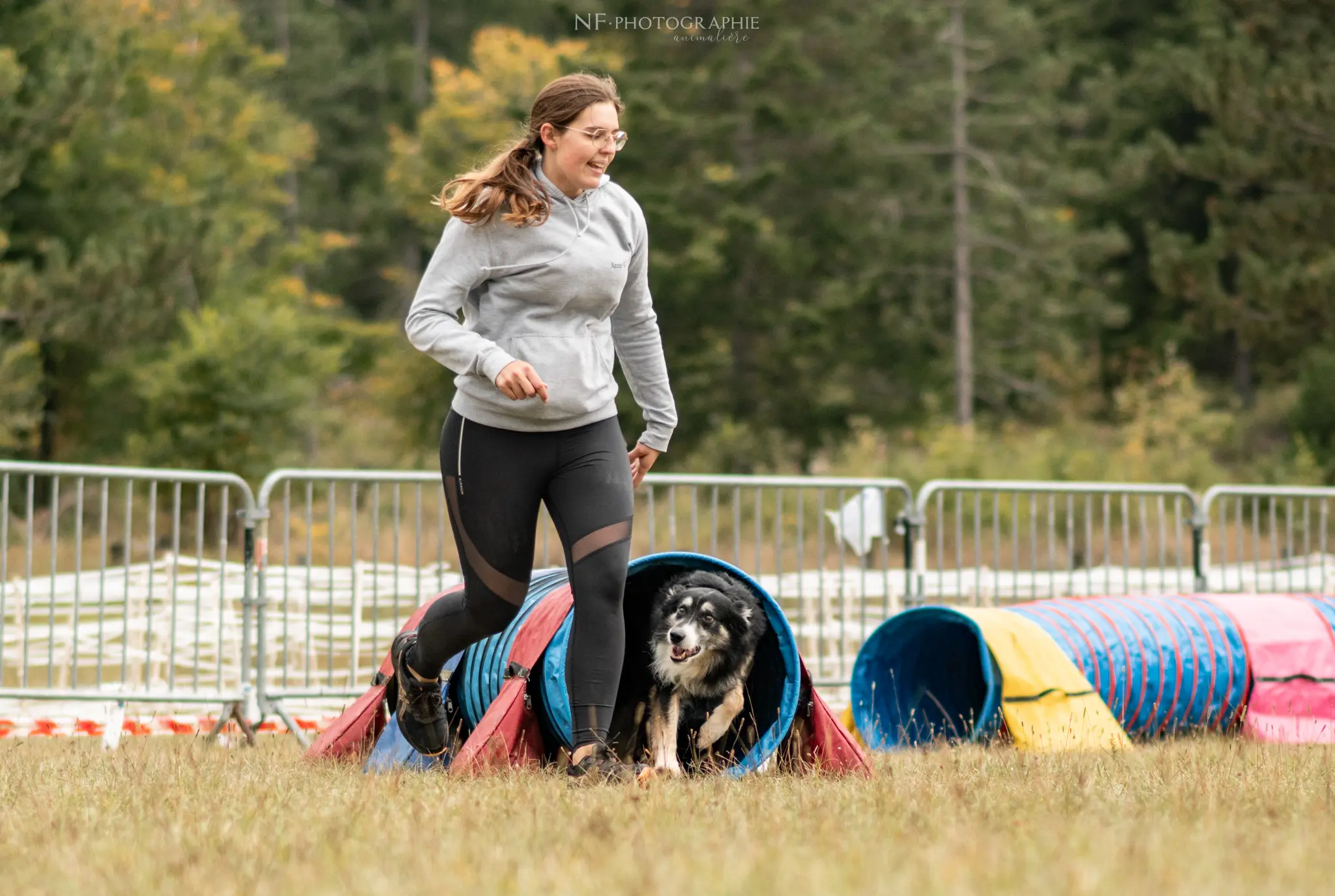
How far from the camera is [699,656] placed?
5.02 m

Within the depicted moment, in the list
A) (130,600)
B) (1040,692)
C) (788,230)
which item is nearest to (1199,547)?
(1040,692)

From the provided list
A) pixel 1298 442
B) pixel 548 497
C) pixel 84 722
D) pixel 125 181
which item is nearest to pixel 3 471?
pixel 84 722

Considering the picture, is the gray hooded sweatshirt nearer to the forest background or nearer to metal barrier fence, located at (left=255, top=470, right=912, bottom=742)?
metal barrier fence, located at (left=255, top=470, right=912, bottom=742)

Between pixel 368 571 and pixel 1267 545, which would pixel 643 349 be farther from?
pixel 1267 545

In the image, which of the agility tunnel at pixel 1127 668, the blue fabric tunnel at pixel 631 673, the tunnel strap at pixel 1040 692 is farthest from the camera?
the agility tunnel at pixel 1127 668

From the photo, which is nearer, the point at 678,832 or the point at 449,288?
the point at 678,832

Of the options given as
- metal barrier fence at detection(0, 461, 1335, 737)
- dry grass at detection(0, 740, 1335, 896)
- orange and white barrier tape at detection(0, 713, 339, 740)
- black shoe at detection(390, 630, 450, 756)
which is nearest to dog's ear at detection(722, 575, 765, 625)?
dry grass at detection(0, 740, 1335, 896)

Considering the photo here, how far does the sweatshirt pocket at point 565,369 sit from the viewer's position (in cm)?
412

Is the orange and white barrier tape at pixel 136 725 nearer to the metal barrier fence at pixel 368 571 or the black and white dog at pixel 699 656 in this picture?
the metal barrier fence at pixel 368 571

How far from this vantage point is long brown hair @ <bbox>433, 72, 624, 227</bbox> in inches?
163

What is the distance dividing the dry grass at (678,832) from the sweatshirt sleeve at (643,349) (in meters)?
1.14

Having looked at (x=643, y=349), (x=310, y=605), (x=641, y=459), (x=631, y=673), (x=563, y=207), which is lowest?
(x=310, y=605)

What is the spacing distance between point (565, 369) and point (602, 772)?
3.73ft

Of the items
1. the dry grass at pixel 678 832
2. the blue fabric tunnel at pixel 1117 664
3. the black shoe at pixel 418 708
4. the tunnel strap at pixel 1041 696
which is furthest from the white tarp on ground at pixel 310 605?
the dry grass at pixel 678 832
